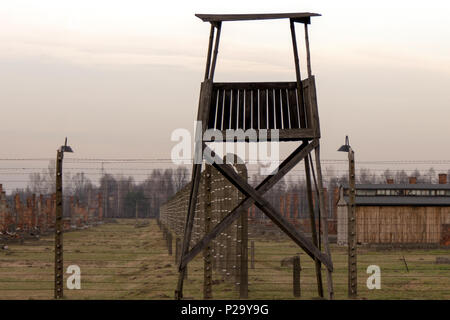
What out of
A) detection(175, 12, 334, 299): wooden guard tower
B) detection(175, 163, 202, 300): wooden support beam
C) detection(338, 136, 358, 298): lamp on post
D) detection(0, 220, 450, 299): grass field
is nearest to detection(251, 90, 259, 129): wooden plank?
detection(175, 12, 334, 299): wooden guard tower

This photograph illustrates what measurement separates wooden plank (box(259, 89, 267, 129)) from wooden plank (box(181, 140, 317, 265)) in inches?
32.7

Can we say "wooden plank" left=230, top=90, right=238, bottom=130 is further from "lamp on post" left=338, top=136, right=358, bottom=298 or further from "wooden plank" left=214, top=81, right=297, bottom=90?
"lamp on post" left=338, top=136, right=358, bottom=298

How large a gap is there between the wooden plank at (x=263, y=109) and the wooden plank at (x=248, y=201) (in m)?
0.83

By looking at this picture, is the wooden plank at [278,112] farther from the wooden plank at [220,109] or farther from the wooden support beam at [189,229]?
the wooden support beam at [189,229]

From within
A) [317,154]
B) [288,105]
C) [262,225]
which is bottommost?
[262,225]

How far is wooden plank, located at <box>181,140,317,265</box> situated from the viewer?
41.0 ft

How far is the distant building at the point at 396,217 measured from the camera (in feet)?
158

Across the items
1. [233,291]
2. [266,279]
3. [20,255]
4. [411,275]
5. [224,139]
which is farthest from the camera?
[20,255]

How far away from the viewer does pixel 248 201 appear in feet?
41.9

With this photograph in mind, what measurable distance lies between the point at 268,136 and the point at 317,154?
3.08 feet

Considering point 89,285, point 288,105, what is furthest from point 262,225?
point 288,105
